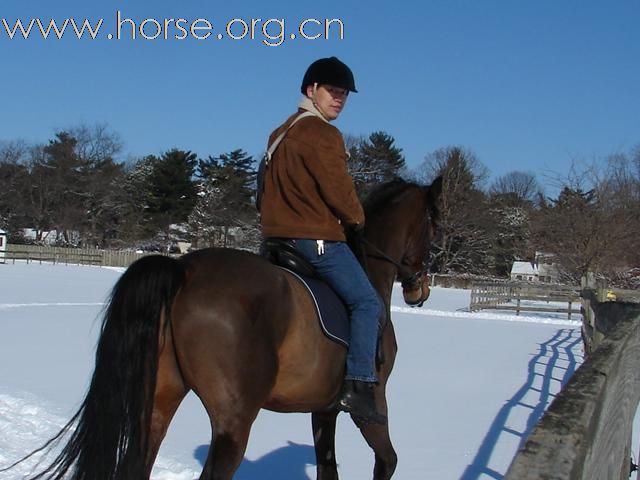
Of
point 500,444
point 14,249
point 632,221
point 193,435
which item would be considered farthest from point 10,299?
point 14,249

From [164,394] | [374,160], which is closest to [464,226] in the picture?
[374,160]

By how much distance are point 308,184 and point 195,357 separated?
3.81ft

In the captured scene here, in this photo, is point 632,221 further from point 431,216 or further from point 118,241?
point 118,241

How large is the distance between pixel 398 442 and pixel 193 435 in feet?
6.38

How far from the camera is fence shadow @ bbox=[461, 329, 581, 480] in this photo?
5.79 metres

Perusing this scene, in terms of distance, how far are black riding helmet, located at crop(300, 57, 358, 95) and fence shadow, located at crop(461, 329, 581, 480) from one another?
2.07 m

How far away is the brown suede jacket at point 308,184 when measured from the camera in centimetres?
355

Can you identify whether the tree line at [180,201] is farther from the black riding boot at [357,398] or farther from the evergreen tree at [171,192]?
the black riding boot at [357,398]

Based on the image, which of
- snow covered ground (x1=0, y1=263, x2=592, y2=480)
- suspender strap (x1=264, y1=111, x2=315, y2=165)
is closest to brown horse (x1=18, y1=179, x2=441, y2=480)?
suspender strap (x1=264, y1=111, x2=315, y2=165)

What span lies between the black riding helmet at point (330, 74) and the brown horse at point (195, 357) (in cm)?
115

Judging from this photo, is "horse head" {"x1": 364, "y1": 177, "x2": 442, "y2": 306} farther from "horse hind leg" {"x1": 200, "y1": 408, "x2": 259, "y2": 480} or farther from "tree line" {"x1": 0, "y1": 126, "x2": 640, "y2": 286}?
"tree line" {"x1": 0, "y1": 126, "x2": 640, "y2": 286}

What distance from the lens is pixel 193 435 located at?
629 cm

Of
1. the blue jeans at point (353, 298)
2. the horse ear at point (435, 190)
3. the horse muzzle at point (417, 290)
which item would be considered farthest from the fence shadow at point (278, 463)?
the horse ear at point (435, 190)

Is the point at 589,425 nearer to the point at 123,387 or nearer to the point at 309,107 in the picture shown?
the point at 123,387
